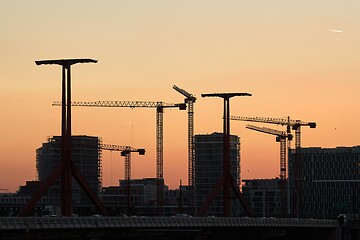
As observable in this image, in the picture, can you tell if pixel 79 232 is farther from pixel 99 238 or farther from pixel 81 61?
pixel 81 61

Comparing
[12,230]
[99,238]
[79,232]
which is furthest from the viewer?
[99,238]

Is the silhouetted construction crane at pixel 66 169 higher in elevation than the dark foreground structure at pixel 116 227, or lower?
higher

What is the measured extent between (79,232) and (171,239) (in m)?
41.2

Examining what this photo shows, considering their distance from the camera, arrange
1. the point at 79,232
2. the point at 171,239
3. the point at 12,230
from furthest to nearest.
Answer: the point at 171,239, the point at 79,232, the point at 12,230

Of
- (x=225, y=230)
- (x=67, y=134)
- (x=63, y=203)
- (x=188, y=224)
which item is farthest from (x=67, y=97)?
(x=225, y=230)

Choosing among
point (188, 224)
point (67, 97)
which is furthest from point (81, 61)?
point (188, 224)

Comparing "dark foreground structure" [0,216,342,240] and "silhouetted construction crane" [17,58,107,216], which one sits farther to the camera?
"silhouetted construction crane" [17,58,107,216]

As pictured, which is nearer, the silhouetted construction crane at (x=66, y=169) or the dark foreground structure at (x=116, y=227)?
the dark foreground structure at (x=116, y=227)

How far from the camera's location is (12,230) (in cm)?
13812

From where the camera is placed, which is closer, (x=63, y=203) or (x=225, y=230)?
(x=63, y=203)

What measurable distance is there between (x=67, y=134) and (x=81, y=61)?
10.5m

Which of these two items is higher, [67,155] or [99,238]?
[67,155]

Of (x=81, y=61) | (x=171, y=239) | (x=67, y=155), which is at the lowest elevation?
(x=171, y=239)

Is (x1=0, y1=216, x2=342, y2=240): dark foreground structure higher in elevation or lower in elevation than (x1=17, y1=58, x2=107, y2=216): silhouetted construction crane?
lower
